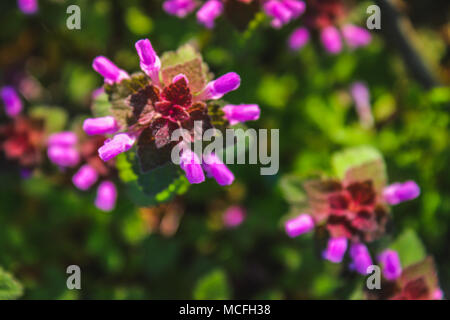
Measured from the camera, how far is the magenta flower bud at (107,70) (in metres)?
1.91

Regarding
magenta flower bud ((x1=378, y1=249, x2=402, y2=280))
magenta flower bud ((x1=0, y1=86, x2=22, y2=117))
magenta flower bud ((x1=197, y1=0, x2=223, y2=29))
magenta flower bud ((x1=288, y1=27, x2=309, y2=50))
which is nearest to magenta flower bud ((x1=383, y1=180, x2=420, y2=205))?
magenta flower bud ((x1=378, y1=249, x2=402, y2=280))

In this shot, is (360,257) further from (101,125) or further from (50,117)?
(50,117)

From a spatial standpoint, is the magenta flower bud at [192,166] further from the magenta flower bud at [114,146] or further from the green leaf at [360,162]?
the green leaf at [360,162]

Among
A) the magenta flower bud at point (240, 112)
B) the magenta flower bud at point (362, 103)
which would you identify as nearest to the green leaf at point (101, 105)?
the magenta flower bud at point (240, 112)

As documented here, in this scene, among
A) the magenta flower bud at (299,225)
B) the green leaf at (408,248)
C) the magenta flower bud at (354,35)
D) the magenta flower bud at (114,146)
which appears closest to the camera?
the magenta flower bud at (114,146)

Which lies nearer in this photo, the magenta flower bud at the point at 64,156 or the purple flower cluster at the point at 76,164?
the purple flower cluster at the point at 76,164

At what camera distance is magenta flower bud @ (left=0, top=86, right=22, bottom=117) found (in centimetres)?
283

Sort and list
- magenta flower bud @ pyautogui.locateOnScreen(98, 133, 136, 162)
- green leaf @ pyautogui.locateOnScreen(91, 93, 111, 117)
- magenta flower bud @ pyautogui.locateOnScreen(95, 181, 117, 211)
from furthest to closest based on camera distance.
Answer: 1. magenta flower bud @ pyautogui.locateOnScreen(95, 181, 117, 211)
2. green leaf @ pyautogui.locateOnScreen(91, 93, 111, 117)
3. magenta flower bud @ pyautogui.locateOnScreen(98, 133, 136, 162)

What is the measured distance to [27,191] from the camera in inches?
130

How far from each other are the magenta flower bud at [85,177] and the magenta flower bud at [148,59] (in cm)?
95

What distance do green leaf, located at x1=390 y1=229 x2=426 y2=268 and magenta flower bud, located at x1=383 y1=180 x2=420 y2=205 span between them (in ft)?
1.09

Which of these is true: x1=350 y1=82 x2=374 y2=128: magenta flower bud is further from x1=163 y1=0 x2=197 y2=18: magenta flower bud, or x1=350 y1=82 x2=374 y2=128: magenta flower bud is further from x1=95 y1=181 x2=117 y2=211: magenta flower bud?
x1=95 y1=181 x2=117 y2=211: magenta flower bud
